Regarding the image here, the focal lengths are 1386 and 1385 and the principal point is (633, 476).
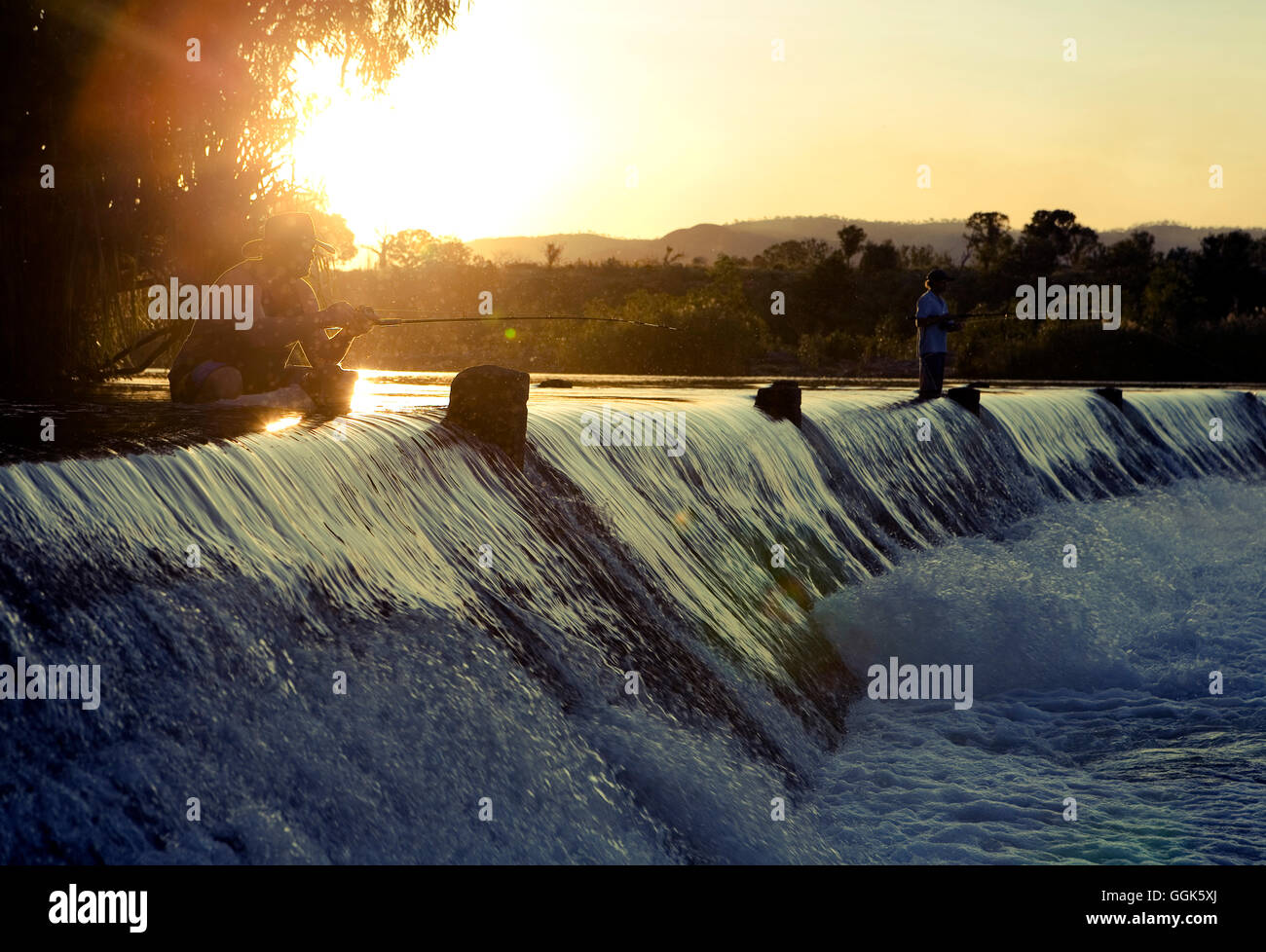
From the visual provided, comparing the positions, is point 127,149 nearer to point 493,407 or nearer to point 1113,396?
point 493,407

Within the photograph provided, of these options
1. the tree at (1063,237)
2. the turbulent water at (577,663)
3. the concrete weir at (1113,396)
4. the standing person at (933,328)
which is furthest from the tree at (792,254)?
the turbulent water at (577,663)

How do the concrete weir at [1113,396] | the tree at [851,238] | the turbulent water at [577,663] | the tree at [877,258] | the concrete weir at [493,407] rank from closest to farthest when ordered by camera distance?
1. the turbulent water at [577,663]
2. the concrete weir at [493,407]
3. the concrete weir at [1113,396]
4. the tree at [877,258]
5. the tree at [851,238]

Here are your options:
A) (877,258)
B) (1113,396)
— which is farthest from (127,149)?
(877,258)

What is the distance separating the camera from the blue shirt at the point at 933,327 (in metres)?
18.0

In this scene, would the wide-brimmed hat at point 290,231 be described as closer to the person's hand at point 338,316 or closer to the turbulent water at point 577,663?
the person's hand at point 338,316

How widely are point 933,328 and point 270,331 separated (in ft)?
34.9

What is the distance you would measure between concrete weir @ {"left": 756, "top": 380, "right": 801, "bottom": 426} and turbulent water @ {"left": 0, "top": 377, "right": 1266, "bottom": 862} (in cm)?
23

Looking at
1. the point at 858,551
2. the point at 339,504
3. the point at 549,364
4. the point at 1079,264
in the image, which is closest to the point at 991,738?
the point at 858,551

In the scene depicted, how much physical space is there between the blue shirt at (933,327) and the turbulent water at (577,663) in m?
4.39

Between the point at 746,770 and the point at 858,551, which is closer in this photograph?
the point at 746,770

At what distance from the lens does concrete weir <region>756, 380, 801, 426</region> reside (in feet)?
→ 46.3
